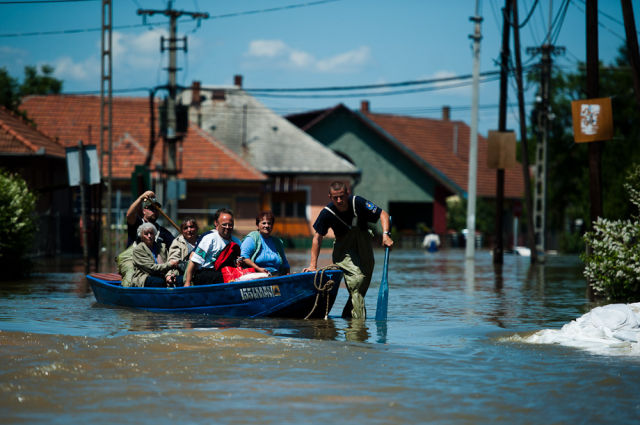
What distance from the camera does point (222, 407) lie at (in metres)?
7.70

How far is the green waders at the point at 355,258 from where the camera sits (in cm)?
1341

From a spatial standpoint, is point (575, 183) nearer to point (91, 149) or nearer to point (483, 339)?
point (91, 149)

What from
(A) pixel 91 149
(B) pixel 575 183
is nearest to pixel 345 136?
(B) pixel 575 183

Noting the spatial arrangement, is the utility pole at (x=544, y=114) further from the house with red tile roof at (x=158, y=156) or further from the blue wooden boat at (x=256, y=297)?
the blue wooden boat at (x=256, y=297)

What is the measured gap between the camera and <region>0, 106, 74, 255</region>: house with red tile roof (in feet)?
111

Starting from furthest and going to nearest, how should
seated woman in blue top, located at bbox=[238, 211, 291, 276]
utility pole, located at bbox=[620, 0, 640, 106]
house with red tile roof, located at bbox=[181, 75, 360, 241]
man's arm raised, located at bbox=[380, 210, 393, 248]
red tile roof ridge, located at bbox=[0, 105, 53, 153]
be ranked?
house with red tile roof, located at bbox=[181, 75, 360, 241] → red tile roof ridge, located at bbox=[0, 105, 53, 153] → utility pole, located at bbox=[620, 0, 640, 106] → seated woman in blue top, located at bbox=[238, 211, 291, 276] → man's arm raised, located at bbox=[380, 210, 393, 248]

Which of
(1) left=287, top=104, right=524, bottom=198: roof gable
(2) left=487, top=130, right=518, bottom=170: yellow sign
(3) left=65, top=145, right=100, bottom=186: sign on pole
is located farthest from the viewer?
(1) left=287, top=104, right=524, bottom=198: roof gable

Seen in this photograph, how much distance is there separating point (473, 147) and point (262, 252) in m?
23.0

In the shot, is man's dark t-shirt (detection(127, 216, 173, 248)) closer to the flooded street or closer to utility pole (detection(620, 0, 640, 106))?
the flooded street

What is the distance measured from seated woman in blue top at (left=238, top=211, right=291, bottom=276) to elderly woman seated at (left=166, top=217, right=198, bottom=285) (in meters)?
1.29

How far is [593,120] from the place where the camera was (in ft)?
63.8

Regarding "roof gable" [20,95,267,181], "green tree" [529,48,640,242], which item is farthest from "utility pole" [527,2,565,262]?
"roof gable" [20,95,267,181]

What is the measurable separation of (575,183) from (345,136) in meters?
13.1

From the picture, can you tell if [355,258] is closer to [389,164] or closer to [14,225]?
[14,225]
